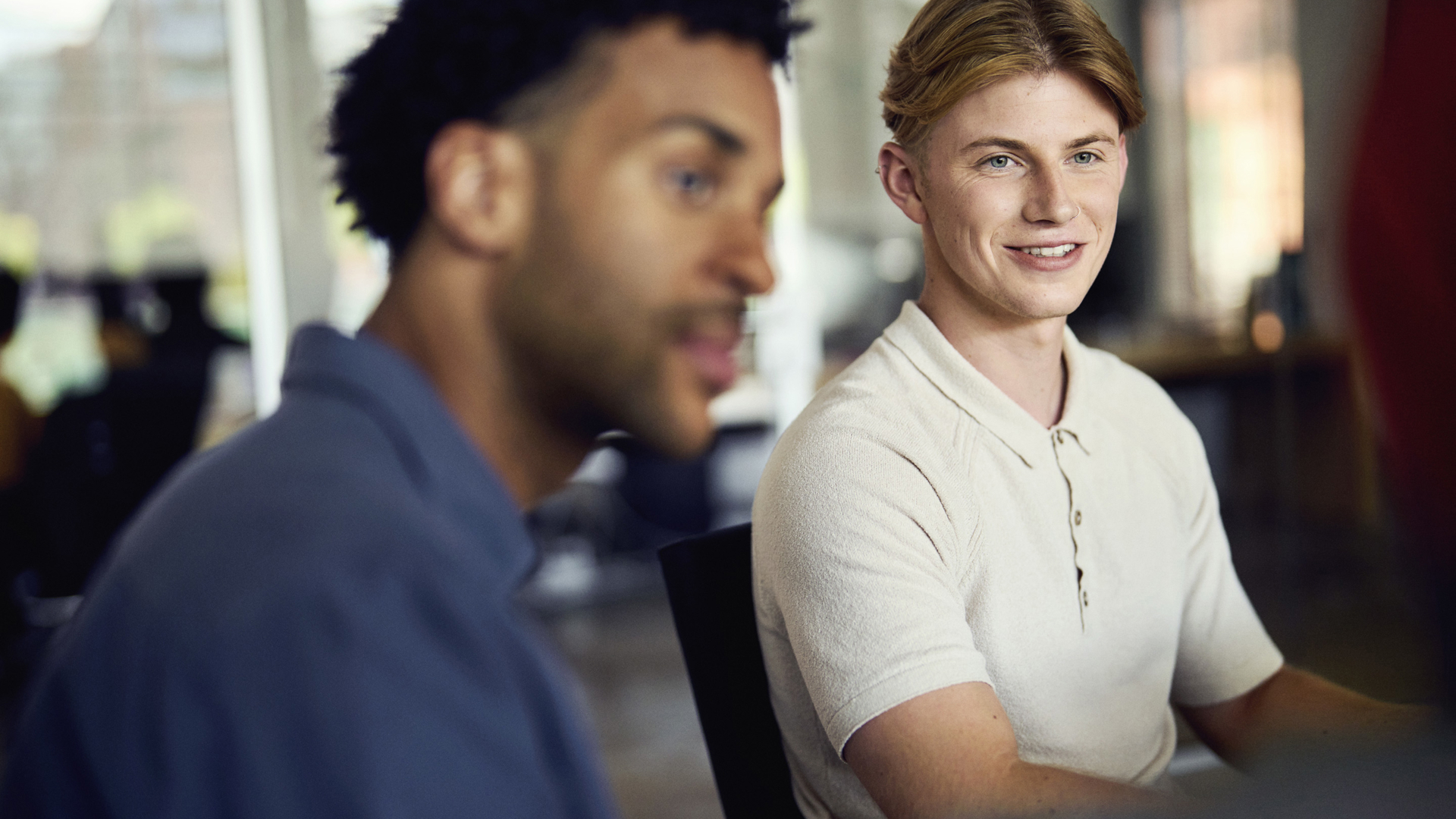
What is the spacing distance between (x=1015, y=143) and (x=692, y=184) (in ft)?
1.28

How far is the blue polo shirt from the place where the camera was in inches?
19.3

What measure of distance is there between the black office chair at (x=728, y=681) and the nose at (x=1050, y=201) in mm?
456

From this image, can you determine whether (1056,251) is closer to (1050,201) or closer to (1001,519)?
(1050,201)

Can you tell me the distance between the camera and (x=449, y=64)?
2.02ft

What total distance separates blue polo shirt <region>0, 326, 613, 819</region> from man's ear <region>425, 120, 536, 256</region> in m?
0.12

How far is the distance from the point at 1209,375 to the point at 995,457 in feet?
12.8

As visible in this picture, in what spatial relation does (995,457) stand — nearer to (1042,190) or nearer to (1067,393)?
(1067,393)

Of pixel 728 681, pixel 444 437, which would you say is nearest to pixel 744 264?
pixel 444 437

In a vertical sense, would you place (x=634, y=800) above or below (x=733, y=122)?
below

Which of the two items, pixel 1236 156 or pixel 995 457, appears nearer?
pixel 995 457

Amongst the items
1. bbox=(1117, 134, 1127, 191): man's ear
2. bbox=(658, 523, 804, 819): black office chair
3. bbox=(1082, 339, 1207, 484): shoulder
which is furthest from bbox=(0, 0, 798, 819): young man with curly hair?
bbox=(1082, 339, 1207, 484): shoulder

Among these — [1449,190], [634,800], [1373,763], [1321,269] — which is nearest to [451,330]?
[1373,763]

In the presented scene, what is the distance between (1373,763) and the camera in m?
0.48

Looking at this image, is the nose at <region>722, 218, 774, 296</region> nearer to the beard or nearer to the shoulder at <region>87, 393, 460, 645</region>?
the beard
